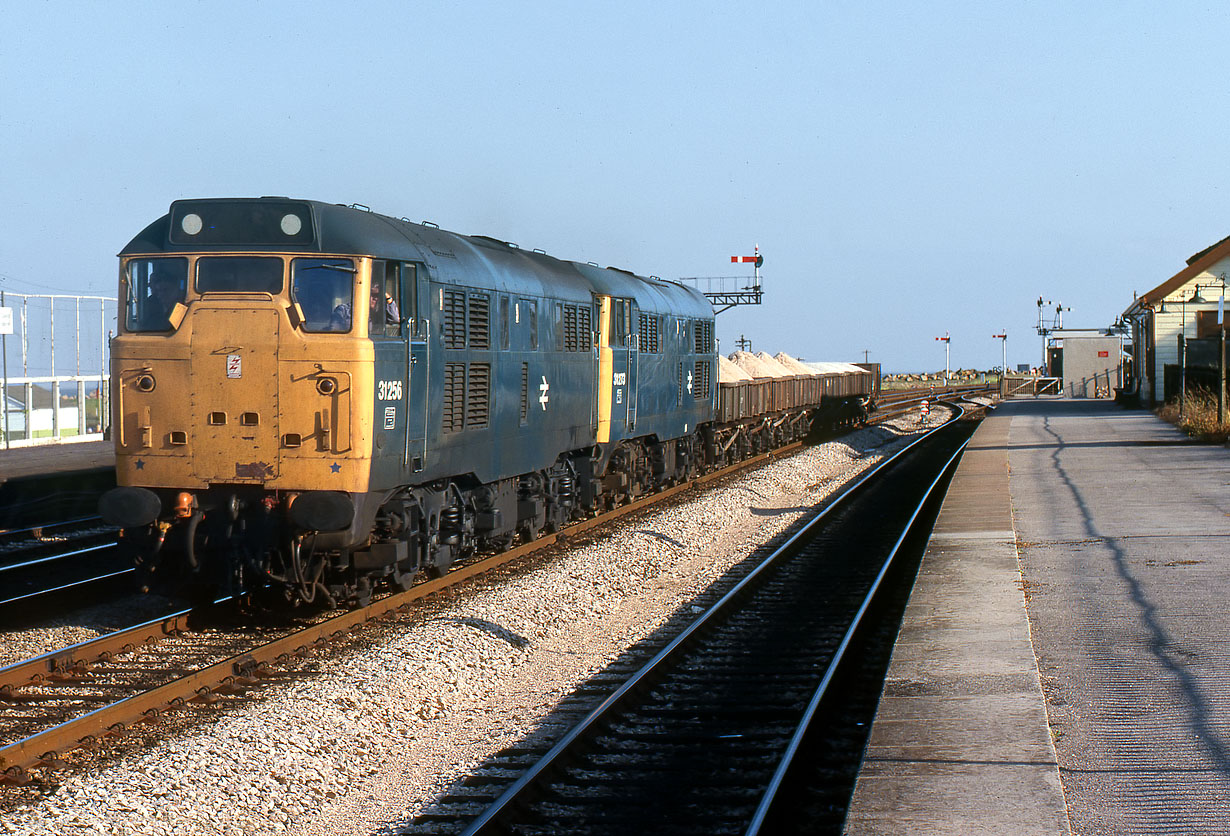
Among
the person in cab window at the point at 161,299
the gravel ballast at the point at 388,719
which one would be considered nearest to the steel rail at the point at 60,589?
the gravel ballast at the point at 388,719

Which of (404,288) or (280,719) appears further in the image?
(404,288)

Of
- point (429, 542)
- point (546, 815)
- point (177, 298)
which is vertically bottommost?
point (546, 815)

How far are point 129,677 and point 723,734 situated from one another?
462cm

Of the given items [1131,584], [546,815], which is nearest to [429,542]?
[546,815]

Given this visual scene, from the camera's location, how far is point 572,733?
821 centimetres

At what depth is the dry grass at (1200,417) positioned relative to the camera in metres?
31.2

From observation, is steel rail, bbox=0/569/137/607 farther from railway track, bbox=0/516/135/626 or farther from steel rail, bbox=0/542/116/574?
steel rail, bbox=0/542/116/574

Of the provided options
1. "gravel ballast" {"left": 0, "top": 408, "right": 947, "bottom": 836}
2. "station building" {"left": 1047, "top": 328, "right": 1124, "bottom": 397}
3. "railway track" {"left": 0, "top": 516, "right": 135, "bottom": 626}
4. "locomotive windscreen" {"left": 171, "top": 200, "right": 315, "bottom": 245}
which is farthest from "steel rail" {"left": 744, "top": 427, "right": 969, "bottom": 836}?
"station building" {"left": 1047, "top": 328, "right": 1124, "bottom": 397}

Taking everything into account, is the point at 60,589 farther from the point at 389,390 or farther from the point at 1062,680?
the point at 1062,680

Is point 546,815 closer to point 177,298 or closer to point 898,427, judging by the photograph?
point 177,298

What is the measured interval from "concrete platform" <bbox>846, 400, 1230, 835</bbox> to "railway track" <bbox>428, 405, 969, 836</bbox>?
1.27 feet

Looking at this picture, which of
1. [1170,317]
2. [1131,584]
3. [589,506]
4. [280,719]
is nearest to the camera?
[280,719]

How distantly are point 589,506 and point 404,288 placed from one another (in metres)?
8.01

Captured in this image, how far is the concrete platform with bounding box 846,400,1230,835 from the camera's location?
21.2 ft
